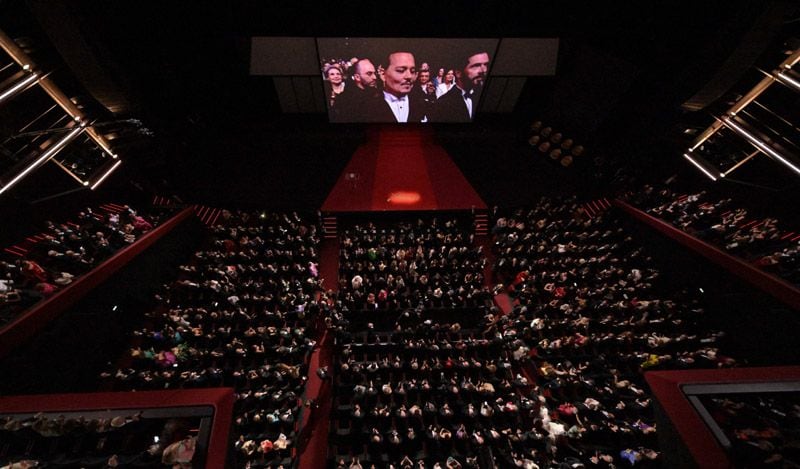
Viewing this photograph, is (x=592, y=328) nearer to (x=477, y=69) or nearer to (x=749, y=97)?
(x=749, y=97)

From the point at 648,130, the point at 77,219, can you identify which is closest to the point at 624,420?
the point at 648,130

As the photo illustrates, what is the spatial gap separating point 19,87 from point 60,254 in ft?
12.3

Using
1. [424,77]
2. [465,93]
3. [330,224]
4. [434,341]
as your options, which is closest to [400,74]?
[424,77]

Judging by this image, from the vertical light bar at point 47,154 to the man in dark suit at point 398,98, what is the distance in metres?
8.97

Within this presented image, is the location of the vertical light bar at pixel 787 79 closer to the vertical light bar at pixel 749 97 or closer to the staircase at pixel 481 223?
the vertical light bar at pixel 749 97

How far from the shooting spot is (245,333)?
305 inches

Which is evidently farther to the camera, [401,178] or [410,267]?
[401,178]

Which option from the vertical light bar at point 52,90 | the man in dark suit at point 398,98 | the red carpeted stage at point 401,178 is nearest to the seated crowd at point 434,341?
the red carpeted stage at point 401,178

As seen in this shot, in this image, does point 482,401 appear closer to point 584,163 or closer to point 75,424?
point 75,424

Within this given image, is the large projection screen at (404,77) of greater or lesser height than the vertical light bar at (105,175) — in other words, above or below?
above

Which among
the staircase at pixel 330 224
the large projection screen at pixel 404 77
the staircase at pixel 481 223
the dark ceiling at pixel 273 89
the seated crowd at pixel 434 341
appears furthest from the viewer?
the large projection screen at pixel 404 77

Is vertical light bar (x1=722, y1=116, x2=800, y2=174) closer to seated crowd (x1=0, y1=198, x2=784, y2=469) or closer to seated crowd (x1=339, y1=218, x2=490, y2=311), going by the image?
seated crowd (x1=0, y1=198, x2=784, y2=469)

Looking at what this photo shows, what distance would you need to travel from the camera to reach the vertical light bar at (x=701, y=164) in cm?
979

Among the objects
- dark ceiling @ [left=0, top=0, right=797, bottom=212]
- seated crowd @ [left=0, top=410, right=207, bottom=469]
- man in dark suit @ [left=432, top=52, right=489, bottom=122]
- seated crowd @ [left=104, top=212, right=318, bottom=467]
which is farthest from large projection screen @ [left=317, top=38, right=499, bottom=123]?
seated crowd @ [left=0, top=410, right=207, bottom=469]
